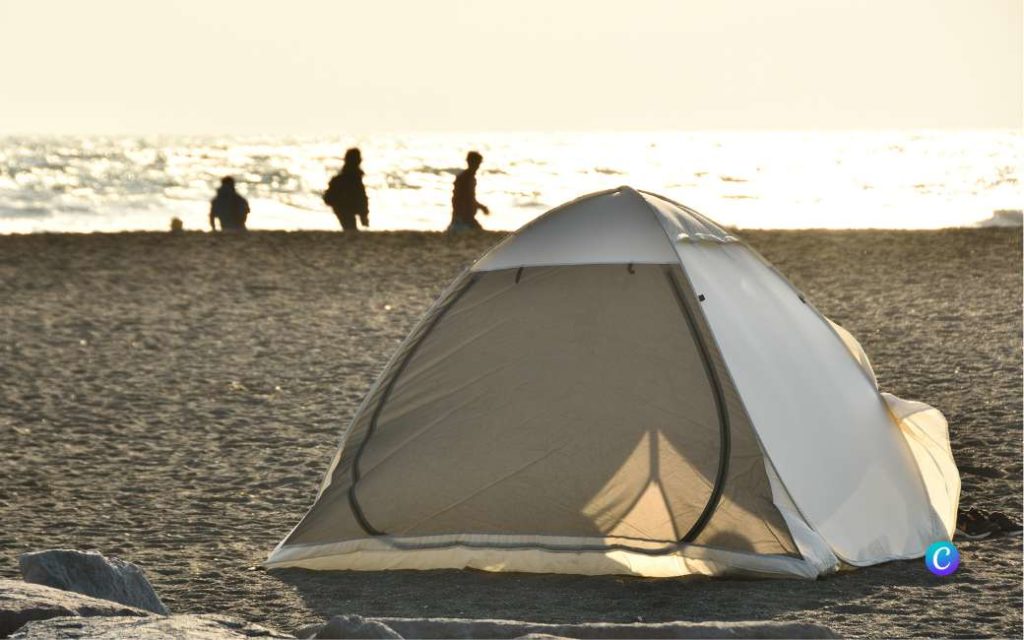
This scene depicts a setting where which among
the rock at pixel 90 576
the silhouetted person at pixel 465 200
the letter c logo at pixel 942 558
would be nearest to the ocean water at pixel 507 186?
the silhouetted person at pixel 465 200

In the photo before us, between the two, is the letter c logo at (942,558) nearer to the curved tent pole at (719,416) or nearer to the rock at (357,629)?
the curved tent pole at (719,416)

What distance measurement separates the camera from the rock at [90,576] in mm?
5184

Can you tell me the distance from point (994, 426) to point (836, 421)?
2450 millimetres

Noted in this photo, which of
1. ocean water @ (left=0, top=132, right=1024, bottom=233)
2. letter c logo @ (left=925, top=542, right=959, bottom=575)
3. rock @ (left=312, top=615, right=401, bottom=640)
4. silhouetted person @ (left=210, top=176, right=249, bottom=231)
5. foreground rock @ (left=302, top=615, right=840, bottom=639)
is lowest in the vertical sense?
letter c logo @ (left=925, top=542, right=959, bottom=575)

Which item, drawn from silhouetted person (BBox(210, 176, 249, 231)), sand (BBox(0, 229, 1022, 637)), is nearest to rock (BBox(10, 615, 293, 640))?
sand (BBox(0, 229, 1022, 637))

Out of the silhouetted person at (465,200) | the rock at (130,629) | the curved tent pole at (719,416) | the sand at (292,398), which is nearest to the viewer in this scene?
the rock at (130,629)

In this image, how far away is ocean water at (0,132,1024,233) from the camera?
40188 millimetres

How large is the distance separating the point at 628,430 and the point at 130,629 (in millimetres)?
3330

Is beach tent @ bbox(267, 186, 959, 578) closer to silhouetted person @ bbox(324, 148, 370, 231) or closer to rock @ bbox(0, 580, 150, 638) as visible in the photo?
rock @ bbox(0, 580, 150, 638)

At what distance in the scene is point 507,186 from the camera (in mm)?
57188

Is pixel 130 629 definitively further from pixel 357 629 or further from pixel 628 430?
pixel 628 430

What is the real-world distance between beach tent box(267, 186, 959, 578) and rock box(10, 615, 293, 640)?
211cm

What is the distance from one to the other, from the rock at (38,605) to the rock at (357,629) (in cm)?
73

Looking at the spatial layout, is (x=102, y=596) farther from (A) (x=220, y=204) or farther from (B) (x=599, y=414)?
(A) (x=220, y=204)
